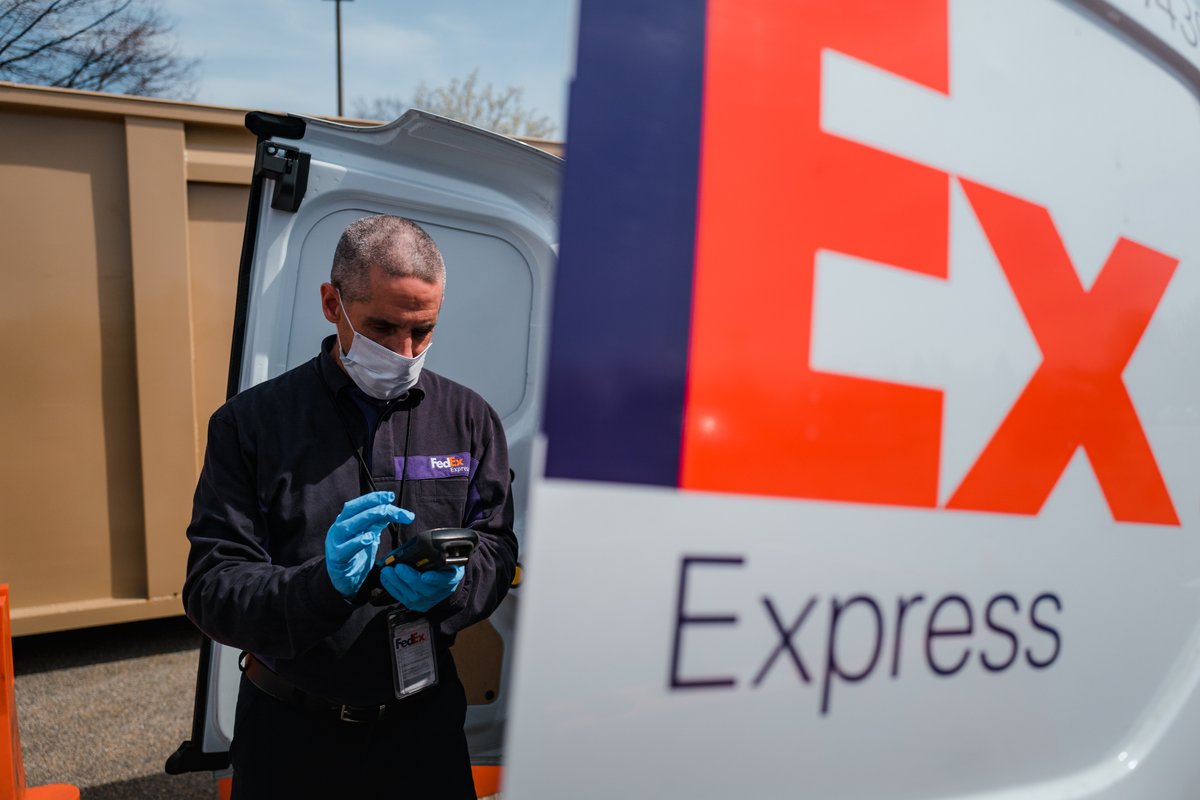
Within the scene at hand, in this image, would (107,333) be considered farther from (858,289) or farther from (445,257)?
(858,289)

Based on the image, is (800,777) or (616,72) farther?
(800,777)

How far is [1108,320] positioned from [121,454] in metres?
4.10

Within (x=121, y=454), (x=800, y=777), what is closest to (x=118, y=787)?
(x=121, y=454)

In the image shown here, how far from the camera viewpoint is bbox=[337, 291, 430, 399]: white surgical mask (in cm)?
169

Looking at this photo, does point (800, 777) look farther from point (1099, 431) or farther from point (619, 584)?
point (1099, 431)

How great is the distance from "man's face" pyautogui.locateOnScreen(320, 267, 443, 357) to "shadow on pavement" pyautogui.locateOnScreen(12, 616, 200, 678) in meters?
3.35

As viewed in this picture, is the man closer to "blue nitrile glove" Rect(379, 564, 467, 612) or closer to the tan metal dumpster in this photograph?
"blue nitrile glove" Rect(379, 564, 467, 612)

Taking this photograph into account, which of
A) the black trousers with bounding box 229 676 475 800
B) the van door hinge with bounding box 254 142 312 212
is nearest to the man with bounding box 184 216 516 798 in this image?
the black trousers with bounding box 229 676 475 800

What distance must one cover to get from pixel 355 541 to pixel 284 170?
1.15 metres

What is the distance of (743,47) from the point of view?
797 millimetres

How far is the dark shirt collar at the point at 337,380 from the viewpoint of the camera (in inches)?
67.7

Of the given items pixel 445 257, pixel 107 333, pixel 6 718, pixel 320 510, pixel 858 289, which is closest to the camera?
pixel 858 289

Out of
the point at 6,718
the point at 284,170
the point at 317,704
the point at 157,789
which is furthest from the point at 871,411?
the point at 157,789

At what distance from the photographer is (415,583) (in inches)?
58.9
